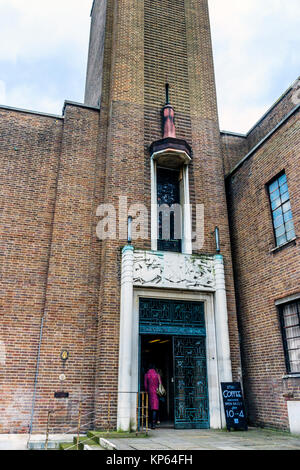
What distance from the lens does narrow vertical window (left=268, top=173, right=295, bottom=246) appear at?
10.3 m

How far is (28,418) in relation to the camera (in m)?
9.58

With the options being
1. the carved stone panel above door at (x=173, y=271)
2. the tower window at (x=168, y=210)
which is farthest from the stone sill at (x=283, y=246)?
the tower window at (x=168, y=210)

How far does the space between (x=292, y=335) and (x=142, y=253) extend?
4472 mm

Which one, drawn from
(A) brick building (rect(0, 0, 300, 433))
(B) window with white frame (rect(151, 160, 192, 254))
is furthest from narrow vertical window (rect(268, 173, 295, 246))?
(B) window with white frame (rect(151, 160, 192, 254))

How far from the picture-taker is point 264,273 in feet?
35.8

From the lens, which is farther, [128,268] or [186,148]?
[186,148]

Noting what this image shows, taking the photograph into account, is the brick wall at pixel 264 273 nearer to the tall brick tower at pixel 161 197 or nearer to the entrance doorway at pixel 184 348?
the tall brick tower at pixel 161 197

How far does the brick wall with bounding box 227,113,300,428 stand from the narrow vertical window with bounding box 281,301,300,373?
0.15m

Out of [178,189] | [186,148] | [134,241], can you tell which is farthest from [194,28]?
[134,241]

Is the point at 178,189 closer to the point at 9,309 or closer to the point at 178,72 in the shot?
the point at 178,72

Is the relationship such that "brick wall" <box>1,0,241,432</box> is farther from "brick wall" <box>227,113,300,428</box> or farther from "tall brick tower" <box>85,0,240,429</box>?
"brick wall" <box>227,113,300,428</box>

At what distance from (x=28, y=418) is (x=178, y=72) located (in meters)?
12.4

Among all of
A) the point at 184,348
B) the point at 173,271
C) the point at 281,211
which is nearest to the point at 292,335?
the point at 184,348

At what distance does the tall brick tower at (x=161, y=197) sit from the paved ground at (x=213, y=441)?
114 centimetres
